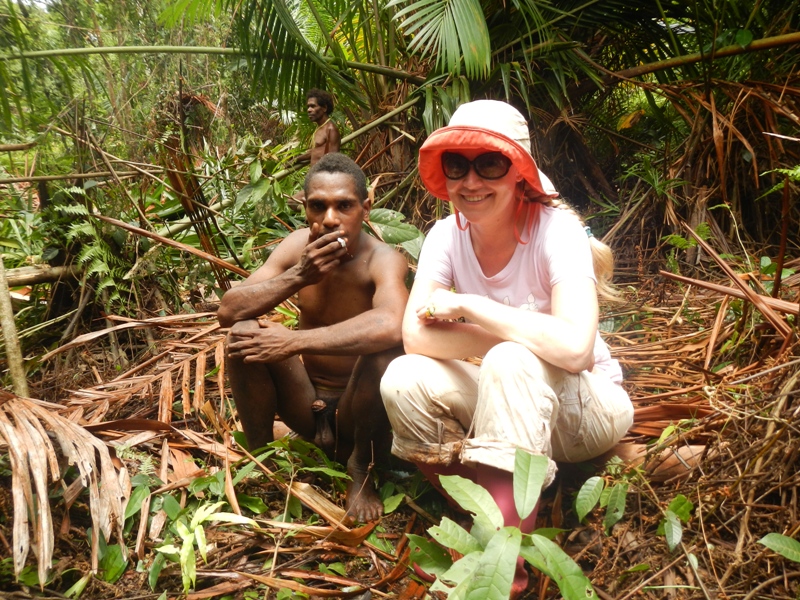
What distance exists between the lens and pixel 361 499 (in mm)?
2596

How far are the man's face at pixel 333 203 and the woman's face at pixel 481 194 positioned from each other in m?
0.56

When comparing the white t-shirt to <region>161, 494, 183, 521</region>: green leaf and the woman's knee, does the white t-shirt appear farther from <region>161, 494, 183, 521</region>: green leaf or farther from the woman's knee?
<region>161, 494, 183, 521</region>: green leaf

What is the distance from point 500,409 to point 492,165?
30.4 inches

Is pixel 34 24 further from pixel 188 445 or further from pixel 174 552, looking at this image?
pixel 174 552

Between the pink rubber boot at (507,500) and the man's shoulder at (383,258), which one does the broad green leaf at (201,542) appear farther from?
the man's shoulder at (383,258)

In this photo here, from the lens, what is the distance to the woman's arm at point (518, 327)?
198 cm

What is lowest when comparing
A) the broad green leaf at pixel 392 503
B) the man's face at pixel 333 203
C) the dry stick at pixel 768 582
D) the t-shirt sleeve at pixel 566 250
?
the broad green leaf at pixel 392 503

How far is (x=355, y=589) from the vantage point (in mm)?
2113

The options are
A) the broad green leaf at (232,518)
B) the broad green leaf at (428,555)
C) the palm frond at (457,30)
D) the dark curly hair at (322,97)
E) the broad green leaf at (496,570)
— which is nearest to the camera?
the broad green leaf at (496,570)

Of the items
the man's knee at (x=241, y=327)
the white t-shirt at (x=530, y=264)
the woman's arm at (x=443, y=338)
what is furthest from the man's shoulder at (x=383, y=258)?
the man's knee at (x=241, y=327)

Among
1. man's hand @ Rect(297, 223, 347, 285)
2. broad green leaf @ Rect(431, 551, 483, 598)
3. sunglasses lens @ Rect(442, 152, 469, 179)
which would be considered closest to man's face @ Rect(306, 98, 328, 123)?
man's hand @ Rect(297, 223, 347, 285)

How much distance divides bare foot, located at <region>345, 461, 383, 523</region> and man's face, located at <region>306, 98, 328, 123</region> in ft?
10.3

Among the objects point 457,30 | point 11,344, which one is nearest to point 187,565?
point 11,344

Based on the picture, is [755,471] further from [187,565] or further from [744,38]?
[744,38]
